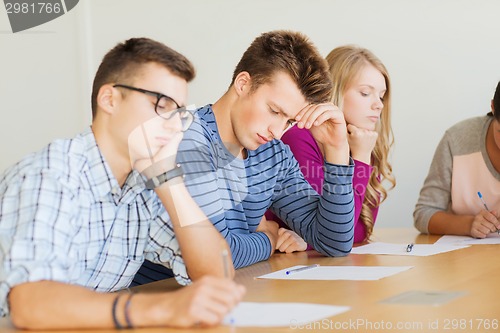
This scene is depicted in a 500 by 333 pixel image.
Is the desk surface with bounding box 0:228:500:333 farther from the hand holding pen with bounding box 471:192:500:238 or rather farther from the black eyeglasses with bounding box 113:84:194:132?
the black eyeglasses with bounding box 113:84:194:132

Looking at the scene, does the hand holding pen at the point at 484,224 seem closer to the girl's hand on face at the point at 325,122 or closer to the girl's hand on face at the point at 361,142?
the girl's hand on face at the point at 361,142

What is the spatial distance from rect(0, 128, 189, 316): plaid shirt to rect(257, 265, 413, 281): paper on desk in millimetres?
265

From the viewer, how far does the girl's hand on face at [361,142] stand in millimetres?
2385

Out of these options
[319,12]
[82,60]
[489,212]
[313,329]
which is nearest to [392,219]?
[319,12]

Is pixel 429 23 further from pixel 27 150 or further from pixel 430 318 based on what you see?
pixel 430 318

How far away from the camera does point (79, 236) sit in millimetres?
1348

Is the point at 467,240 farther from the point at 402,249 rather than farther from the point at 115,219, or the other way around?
the point at 115,219

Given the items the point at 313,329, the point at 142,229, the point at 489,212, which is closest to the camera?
the point at 313,329

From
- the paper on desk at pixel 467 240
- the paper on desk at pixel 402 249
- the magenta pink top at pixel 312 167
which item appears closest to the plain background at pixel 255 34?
the paper on desk at pixel 467 240

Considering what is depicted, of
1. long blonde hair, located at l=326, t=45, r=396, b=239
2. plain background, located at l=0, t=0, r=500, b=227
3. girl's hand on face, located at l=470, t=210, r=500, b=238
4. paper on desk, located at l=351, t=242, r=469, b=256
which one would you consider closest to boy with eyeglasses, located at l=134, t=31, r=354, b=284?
paper on desk, located at l=351, t=242, r=469, b=256

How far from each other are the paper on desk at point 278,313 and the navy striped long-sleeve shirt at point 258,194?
0.49 m

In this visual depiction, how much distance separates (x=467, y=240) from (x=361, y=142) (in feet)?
1.52

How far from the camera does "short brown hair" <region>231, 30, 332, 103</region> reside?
1.93 metres

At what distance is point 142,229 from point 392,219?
2.63 m
